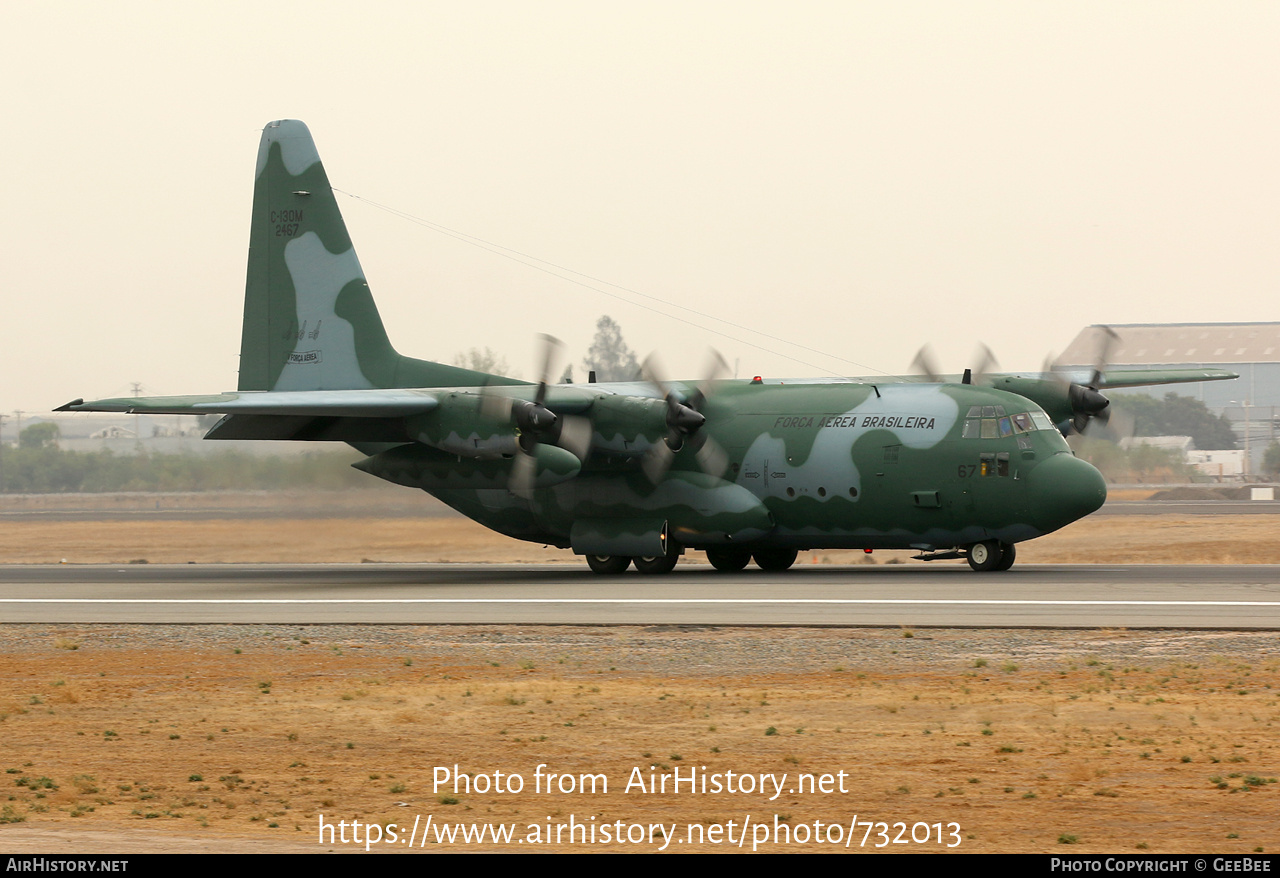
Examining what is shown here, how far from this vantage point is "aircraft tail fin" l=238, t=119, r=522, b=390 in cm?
3650

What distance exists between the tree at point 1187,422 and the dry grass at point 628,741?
98.4m

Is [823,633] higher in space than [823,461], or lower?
lower

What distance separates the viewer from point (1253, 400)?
125m

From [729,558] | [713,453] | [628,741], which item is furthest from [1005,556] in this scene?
[628,741]

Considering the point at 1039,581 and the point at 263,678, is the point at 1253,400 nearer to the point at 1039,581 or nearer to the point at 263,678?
the point at 1039,581

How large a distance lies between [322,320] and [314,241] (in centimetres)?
213

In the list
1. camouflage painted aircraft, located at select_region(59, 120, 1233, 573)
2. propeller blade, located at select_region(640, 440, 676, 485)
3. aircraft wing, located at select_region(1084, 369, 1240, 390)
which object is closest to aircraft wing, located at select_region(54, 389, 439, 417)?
camouflage painted aircraft, located at select_region(59, 120, 1233, 573)

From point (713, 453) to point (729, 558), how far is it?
3.09m

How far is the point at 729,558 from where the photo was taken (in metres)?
33.9

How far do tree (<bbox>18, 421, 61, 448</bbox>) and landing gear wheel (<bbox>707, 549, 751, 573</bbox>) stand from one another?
41014 millimetres

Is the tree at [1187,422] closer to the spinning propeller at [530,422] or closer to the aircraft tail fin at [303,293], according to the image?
the aircraft tail fin at [303,293]

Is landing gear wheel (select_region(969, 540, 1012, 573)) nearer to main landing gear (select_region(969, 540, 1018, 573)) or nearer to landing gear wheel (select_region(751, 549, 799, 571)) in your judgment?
main landing gear (select_region(969, 540, 1018, 573))

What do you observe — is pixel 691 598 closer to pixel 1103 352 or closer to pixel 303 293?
pixel 1103 352

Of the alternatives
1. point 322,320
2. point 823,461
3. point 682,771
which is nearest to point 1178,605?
point 823,461
